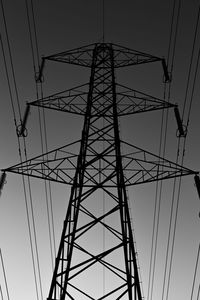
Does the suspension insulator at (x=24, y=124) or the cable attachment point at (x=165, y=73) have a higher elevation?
the cable attachment point at (x=165, y=73)

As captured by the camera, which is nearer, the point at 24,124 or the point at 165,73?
the point at 24,124

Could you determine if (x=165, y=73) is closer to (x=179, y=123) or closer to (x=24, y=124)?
(x=179, y=123)

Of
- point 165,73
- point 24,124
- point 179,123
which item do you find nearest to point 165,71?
point 165,73

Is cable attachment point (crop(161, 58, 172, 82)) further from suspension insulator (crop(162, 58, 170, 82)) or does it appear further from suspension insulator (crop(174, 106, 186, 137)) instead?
suspension insulator (crop(174, 106, 186, 137))

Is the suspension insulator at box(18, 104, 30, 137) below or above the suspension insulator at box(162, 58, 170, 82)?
below

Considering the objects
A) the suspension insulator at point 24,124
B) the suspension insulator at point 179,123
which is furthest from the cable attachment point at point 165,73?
the suspension insulator at point 24,124

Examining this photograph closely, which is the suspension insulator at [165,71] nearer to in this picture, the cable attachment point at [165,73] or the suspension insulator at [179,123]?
the cable attachment point at [165,73]

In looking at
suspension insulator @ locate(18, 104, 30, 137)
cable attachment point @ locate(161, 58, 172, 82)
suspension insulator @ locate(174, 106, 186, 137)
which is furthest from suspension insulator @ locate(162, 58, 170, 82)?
suspension insulator @ locate(18, 104, 30, 137)

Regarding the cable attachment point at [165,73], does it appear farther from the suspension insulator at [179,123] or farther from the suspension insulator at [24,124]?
the suspension insulator at [24,124]

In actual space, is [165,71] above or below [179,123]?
above

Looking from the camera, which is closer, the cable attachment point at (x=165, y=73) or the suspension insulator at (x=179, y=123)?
the suspension insulator at (x=179, y=123)

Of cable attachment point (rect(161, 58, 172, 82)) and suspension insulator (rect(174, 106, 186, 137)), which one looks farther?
cable attachment point (rect(161, 58, 172, 82))
